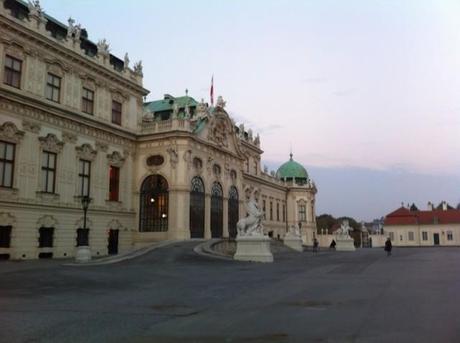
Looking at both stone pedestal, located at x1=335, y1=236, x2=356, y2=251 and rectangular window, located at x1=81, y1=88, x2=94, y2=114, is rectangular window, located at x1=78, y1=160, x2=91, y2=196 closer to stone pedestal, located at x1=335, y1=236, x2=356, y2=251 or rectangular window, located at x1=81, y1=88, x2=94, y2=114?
rectangular window, located at x1=81, y1=88, x2=94, y2=114

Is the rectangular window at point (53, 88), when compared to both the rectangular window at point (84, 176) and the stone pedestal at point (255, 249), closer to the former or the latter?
the rectangular window at point (84, 176)

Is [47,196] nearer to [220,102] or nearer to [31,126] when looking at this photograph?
[31,126]

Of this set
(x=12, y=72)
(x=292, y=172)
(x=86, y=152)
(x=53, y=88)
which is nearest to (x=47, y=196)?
(x=86, y=152)

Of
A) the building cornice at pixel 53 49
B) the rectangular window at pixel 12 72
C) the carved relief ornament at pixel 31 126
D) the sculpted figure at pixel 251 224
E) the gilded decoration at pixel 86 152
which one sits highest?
the building cornice at pixel 53 49

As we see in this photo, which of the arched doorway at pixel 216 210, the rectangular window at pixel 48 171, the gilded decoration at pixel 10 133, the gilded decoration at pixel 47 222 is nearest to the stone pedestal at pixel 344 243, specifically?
the arched doorway at pixel 216 210

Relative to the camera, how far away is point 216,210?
48812 millimetres

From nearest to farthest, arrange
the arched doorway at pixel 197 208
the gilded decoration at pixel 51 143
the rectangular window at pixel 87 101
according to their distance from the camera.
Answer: the gilded decoration at pixel 51 143
the rectangular window at pixel 87 101
the arched doorway at pixel 197 208

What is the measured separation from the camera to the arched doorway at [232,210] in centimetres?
5191

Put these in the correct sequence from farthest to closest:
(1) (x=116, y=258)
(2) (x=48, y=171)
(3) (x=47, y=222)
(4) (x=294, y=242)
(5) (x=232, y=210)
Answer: (4) (x=294, y=242), (5) (x=232, y=210), (2) (x=48, y=171), (3) (x=47, y=222), (1) (x=116, y=258)

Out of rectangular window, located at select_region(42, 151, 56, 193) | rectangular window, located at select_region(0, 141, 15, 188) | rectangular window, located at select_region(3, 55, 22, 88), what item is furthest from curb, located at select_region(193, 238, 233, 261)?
rectangular window, located at select_region(3, 55, 22, 88)

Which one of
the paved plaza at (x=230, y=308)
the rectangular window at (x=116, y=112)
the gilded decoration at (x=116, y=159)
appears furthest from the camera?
the rectangular window at (x=116, y=112)

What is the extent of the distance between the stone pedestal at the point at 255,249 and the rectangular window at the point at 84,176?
13937 mm

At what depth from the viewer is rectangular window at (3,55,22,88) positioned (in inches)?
1239

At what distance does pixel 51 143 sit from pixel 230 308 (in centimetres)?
2723
